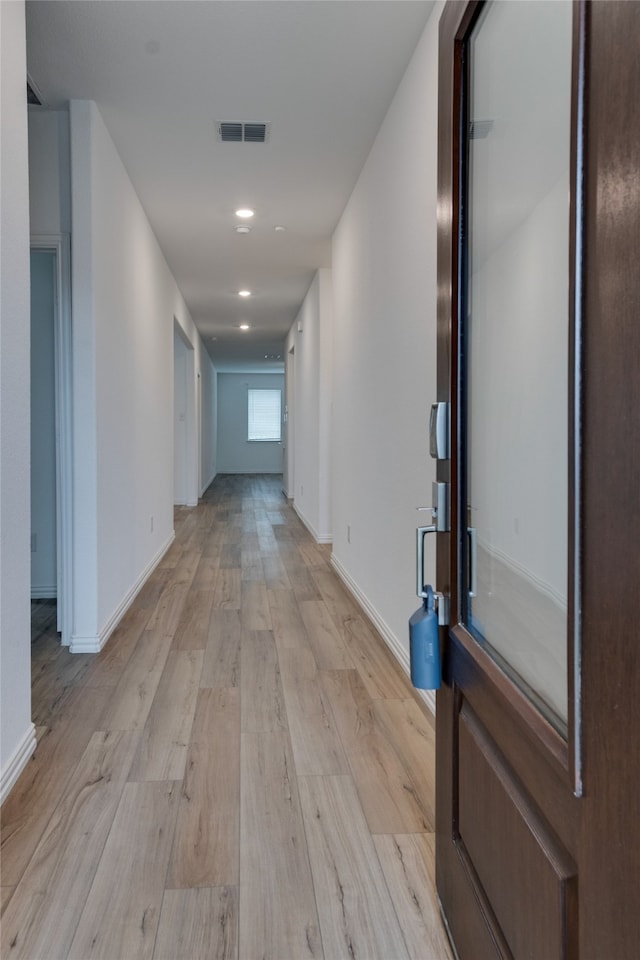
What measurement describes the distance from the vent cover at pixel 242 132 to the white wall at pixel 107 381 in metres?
0.56

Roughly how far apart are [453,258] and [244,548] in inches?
194

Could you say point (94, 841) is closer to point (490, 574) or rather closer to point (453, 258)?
point (490, 574)

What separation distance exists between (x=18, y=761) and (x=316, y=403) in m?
4.76

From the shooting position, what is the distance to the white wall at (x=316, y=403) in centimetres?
591

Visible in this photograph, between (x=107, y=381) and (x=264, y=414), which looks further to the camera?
(x=264, y=414)

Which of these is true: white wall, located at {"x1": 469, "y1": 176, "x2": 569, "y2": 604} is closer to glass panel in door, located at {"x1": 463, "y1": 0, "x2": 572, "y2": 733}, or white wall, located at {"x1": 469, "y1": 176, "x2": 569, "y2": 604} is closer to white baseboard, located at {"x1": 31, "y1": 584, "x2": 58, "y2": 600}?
glass panel in door, located at {"x1": 463, "y1": 0, "x2": 572, "y2": 733}

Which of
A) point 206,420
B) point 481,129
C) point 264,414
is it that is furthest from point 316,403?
point 264,414

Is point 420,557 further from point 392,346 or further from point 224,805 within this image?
point 392,346

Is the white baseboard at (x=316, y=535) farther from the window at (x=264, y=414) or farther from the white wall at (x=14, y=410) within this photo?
the window at (x=264, y=414)

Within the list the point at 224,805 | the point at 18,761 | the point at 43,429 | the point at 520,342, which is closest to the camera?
the point at 520,342

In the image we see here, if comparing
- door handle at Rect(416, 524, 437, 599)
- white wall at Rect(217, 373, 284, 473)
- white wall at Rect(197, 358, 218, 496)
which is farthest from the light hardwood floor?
white wall at Rect(217, 373, 284, 473)

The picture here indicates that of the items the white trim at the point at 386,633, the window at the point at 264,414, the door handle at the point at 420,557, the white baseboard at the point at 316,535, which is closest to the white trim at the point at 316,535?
the white baseboard at the point at 316,535

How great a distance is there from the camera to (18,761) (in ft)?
6.47

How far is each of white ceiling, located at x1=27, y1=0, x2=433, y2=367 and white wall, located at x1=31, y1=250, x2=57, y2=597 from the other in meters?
0.86
